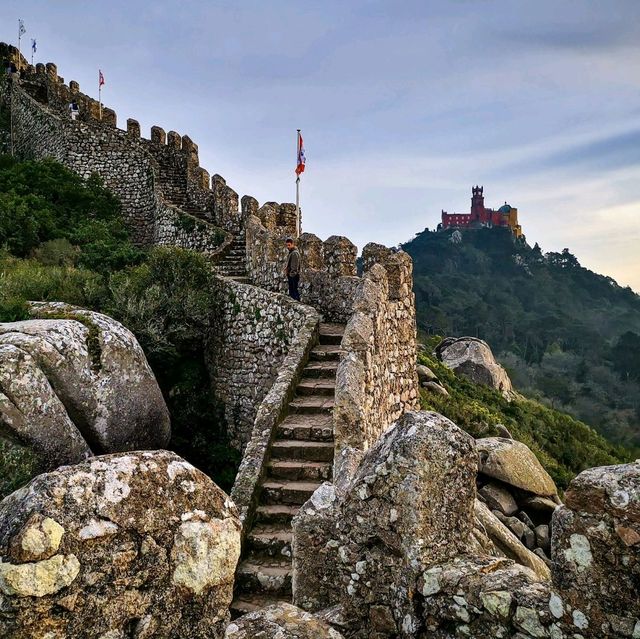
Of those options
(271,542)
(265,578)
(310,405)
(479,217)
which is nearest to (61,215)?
(310,405)

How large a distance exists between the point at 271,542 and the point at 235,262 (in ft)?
35.6

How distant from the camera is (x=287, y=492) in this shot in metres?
8.46

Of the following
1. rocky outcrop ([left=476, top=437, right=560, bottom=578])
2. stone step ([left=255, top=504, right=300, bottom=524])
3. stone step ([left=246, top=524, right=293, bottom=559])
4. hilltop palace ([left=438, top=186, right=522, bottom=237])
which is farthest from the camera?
hilltop palace ([left=438, top=186, right=522, bottom=237])

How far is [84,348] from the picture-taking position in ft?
33.7

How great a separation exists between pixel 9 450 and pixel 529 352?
69077 mm

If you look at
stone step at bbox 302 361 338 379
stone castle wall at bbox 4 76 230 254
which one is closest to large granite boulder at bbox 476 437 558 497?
stone step at bbox 302 361 338 379

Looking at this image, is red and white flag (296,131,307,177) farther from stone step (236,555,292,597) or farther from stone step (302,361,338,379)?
stone step (236,555,292,597)

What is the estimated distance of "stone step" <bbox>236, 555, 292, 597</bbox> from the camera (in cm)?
737

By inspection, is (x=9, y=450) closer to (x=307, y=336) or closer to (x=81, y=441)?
(x=81, y=441)

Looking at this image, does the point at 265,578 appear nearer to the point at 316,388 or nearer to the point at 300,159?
the point at 316,388

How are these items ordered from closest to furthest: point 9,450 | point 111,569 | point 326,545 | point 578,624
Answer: point 111,569 < point 578,624 < point 326,545 < point 9,450

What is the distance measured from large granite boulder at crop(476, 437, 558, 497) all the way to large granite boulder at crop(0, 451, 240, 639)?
10.0 m

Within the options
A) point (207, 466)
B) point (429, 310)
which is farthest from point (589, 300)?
point (207, 466)

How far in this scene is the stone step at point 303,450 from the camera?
8.91 metres
